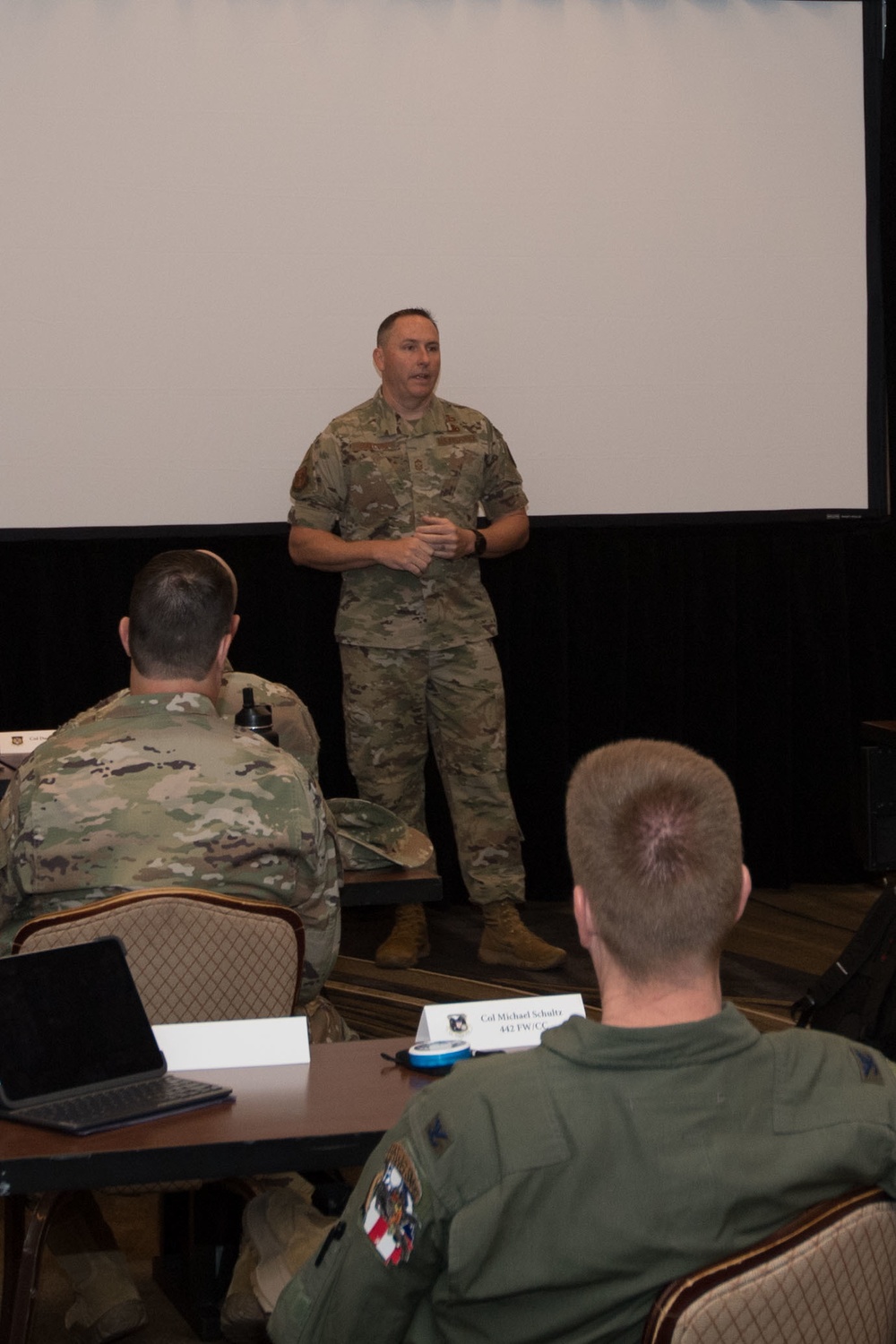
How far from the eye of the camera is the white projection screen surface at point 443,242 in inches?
173

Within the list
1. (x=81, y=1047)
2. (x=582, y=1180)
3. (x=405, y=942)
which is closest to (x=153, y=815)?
(x=81, y=1047)

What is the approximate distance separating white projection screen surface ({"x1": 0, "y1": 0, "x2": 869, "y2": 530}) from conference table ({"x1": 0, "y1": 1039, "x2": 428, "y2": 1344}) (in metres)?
3.19

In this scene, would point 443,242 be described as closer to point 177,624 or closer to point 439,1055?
point 177,624

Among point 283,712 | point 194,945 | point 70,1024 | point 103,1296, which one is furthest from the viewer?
point 283,712

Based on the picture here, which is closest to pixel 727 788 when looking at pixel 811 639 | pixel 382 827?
pixel 382 827

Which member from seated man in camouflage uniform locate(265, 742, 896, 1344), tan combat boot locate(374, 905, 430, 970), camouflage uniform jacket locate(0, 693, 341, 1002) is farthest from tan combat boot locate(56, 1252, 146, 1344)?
tan combat boot locate(374, 905, 430, 970)

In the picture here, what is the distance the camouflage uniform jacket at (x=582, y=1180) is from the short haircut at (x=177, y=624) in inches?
46.7

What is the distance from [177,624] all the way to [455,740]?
2.25m

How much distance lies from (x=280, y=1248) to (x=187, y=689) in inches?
30.1

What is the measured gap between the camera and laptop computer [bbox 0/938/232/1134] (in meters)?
1.40

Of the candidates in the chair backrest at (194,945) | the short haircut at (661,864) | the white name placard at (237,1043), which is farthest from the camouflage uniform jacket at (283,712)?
the short haircut at (661,864)

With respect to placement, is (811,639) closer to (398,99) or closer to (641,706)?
(641,706)

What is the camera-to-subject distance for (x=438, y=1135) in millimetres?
1041

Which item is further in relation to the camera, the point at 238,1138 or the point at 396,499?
the point at 396,499
